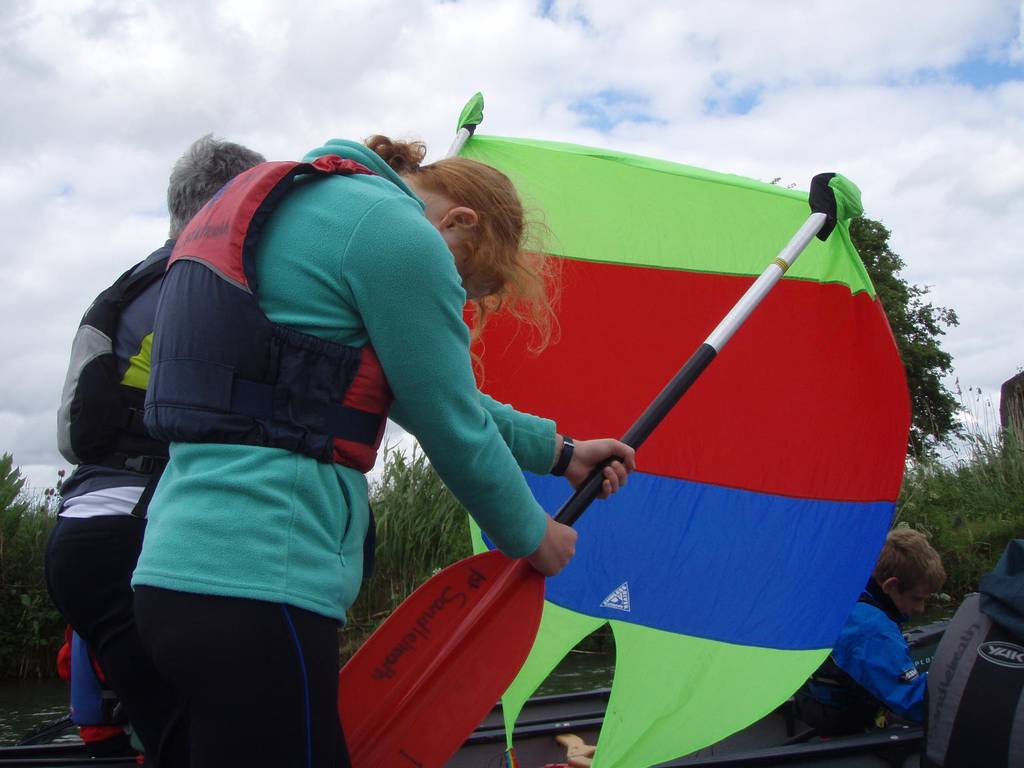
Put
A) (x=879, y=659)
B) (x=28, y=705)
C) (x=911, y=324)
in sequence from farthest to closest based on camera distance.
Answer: (x=911, y=324), (x=28, y=705), (x=879, y=659)

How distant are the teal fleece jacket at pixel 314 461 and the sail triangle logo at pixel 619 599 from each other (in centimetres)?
190

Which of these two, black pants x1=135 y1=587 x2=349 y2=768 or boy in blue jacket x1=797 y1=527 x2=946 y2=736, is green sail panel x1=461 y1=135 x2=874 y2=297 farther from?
black pants x1=135 y1=587 x2=349 y2=768

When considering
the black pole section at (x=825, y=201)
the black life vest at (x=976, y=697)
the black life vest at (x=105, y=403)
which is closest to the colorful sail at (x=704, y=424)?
the black pole section at (x=825, y=201)

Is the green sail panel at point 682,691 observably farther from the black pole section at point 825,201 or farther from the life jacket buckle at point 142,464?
the life jacket buckle at point 142,464

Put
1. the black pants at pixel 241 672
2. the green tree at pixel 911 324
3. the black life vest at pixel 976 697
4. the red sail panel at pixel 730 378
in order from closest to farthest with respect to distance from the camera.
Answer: the black pants at pixel 241 672 < the black life vest at pixel 976 697 < the red sail panel at pixel 730 378 < the green tree at pixel 911 324

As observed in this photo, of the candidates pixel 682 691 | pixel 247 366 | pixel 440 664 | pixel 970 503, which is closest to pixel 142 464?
pixel 440 664

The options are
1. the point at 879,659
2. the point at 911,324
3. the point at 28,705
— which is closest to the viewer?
the point at 879,659

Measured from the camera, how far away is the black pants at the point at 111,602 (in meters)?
2.01

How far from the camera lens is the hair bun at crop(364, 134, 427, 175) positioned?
5.59 feet

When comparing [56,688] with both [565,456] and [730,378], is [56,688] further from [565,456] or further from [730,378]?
[565,456]

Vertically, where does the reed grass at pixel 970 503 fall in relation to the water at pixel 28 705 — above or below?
above

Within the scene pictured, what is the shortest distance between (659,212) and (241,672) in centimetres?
269

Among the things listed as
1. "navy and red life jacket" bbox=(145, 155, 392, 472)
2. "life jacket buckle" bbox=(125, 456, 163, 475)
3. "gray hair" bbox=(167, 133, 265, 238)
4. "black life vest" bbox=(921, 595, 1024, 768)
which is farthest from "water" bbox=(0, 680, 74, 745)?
"navy and red life jacket" bbox=(145, 155, 392, 472)

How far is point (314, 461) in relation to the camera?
122 cm
